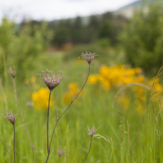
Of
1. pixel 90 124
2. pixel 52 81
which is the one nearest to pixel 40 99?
pixel 90 124

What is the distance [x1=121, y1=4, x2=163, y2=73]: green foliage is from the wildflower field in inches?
74.4

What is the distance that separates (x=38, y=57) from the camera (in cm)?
563

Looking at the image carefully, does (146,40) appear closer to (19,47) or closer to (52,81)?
(19,47)

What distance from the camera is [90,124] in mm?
2076

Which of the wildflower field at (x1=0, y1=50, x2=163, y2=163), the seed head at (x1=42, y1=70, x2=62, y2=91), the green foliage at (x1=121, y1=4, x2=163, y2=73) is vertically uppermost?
the green foliage at (x1=121, y1=4, x2=163, y2=73)

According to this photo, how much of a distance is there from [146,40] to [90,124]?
155 inches

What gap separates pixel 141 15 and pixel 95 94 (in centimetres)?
314

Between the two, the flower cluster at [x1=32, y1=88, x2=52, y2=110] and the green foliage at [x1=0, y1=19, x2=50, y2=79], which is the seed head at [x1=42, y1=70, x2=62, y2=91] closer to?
the flower cluster at [x1=32, y1=88, x2=52, y2=110]

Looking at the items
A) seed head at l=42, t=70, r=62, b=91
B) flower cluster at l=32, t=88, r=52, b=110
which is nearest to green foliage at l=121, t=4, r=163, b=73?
flower cluster at l=32, t=88, r=52, b=110

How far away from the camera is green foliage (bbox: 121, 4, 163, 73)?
5.15 metres

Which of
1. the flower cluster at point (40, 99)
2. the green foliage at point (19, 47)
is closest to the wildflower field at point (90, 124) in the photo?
the flower cluster at point (40, 99)

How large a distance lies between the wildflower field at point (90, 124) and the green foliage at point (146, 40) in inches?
74.4

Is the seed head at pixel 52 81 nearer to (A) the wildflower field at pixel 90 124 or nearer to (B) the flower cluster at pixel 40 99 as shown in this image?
(A) the wildflower field at pixel 90 124

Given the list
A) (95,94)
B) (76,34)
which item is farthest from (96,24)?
(95,94)
